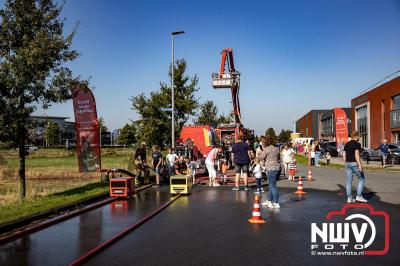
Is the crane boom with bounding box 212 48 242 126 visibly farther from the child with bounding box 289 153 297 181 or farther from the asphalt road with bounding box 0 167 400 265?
the asphalt road with bounding box 0 167 400 265

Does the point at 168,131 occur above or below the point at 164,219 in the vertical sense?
above

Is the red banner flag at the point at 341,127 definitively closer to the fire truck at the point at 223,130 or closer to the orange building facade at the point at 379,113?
the fire truck at the point at 223,130

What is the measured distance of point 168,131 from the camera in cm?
2712

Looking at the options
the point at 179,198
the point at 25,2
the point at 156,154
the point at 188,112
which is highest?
the point at 25,2

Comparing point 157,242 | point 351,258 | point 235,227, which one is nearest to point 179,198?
point 235,227

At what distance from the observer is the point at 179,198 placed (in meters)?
12.8

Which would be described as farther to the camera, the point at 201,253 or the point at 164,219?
the point at 164,219

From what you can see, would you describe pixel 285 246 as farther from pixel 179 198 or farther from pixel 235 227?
pixel 179 198

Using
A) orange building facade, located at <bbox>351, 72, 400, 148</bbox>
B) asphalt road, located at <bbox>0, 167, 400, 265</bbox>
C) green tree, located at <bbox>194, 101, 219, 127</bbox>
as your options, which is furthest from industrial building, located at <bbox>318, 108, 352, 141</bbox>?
asphalt road, located at <bbox>0, 167, 400, 265</bbox>

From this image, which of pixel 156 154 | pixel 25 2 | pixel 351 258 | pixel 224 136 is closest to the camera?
pixel 351 258

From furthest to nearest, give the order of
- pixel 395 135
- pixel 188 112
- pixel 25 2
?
pixel 395 135
pixel 188 112
pixel 25 2

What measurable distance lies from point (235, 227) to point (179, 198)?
4822 millimetres

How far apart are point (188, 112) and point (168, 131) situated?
7.48ft

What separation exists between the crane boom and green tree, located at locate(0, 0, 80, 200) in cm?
1325
